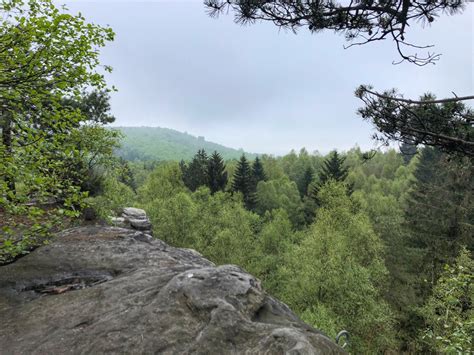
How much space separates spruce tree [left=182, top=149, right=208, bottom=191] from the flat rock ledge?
161 ft

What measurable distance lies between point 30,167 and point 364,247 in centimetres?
3161

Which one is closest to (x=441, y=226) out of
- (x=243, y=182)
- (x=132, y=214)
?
(x=132, y=214)

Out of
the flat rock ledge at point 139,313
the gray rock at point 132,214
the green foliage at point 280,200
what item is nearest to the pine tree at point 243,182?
the green foliage at point 280,200

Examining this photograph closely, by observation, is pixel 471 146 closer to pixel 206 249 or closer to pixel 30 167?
pixel 30 167

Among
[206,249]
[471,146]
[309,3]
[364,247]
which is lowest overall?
[206,249]

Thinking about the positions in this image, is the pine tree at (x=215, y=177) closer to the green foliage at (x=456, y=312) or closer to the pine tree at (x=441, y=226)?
the pine tree at (x=441, y=226)

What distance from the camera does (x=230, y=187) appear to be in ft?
190

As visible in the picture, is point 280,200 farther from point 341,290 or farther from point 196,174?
point 341,290

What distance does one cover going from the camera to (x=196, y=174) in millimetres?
57406

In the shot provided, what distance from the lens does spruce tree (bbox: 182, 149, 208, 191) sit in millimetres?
56781

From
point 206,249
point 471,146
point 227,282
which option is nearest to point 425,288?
point 206,249

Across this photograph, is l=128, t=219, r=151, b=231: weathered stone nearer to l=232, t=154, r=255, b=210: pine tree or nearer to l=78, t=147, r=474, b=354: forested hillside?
l=78, t=147, r=474, b=354: forested hillside

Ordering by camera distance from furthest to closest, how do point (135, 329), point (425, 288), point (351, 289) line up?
point (425, 288)
point (351, 289)
point (135, 329)

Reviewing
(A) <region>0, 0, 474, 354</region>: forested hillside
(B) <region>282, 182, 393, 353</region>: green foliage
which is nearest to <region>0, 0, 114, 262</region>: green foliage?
(A) <region>0, 0, 474, 354</region>: forested hillside
